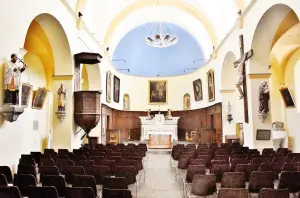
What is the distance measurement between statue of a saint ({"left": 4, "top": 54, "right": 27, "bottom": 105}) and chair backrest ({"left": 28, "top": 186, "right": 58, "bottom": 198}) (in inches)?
135

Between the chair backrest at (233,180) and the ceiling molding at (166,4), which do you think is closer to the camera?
the chair backrest at (233,180)

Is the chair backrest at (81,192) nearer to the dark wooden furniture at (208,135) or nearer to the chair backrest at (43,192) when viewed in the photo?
the chair backrest at (43,192)

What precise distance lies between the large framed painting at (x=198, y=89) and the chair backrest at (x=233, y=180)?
1536 cm

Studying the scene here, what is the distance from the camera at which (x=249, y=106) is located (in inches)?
435

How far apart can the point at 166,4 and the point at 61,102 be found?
11208mm

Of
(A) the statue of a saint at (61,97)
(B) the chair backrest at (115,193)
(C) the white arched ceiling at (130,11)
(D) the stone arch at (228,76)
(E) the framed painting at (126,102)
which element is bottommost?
(B) the chair backrest at (115,193)

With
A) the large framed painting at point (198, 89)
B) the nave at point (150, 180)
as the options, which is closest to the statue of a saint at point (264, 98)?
the nave at point (150, 180)

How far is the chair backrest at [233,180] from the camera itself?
4.65m

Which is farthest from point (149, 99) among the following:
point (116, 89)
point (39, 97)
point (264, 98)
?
point (264, 98)

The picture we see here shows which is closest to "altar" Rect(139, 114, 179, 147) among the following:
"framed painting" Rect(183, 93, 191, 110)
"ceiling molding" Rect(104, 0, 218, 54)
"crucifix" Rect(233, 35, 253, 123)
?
"framed painting" Rect(183, 93, 191, 110)

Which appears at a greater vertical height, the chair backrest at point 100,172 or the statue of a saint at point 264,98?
the statue of a saint at point 264,98

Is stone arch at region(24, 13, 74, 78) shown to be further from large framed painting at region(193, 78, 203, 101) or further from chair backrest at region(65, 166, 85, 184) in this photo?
large framed painting at region(193, 78, 203, 101)

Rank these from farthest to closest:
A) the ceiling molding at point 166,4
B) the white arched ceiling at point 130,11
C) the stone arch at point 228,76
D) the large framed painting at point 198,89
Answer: the large framed painting at point 198,89, the ceiling molding at point 166,4, the stone arch at point 228,76, the white arched ceiling at point 130,11

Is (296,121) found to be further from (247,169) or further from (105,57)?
(105,57)
